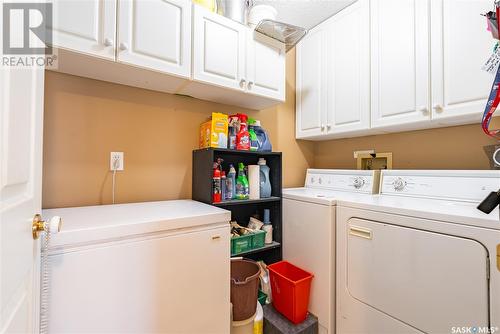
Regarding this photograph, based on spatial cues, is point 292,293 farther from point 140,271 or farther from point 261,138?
point 261,138

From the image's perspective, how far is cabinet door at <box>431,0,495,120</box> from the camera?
1.23 metres

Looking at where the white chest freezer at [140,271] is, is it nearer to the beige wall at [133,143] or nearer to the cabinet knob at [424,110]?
the beige wall at [133,143]

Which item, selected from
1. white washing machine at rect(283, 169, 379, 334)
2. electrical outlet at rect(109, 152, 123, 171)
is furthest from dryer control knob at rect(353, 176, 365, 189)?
electrical outlet at rect(109, 152, 123, 171)

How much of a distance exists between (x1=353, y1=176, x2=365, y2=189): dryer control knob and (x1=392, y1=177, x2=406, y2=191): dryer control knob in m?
0.21

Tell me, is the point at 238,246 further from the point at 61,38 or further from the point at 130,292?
the point at 61,38

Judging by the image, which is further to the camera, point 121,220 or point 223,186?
point 223,186

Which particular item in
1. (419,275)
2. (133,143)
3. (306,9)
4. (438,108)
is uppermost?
(306,9)

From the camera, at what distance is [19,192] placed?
558 millimetres

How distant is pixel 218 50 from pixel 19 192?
52.4 inches

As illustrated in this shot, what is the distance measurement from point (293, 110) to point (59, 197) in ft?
6.78

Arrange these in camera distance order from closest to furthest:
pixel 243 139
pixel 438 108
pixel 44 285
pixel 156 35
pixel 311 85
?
pixel 44 285 → pixel 156 35 → pixel 438 108 → pixel 243 139 → pixel 311 85

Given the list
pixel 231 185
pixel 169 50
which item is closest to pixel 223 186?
pixel 231 185

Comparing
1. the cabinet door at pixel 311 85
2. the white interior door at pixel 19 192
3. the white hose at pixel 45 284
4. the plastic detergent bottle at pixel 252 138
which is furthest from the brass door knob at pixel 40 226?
the cabinet door at pixel 311 85

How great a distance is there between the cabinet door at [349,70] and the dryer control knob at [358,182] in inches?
16.1
